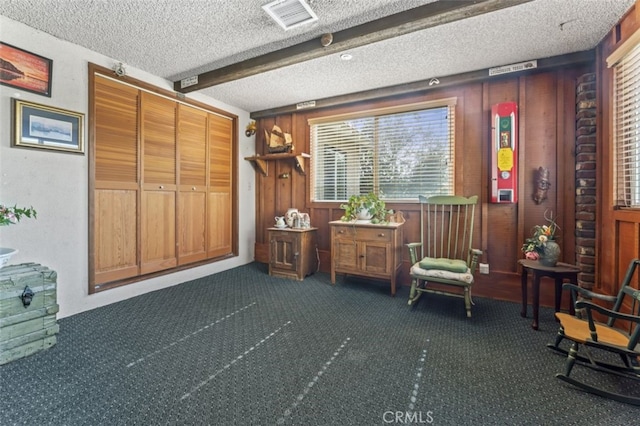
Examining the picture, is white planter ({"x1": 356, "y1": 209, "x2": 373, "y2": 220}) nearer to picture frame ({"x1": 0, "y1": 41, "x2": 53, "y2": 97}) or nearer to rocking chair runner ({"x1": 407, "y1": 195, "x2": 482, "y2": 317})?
rocking chair runner ({"x1": 407, "y1": 195, "x2": 482, "y2": 317})

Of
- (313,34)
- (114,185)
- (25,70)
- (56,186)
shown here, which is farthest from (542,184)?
(25,70)

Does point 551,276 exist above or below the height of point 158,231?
below

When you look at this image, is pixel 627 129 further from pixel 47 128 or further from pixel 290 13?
pixel 47 128

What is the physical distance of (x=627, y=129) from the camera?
89.4 inches

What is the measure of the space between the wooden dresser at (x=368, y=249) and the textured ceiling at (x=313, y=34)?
182 centimetres

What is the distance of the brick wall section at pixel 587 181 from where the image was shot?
266 centimetres

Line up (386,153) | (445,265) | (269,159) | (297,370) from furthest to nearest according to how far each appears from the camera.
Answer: (269,159), (386,153), (445,265), (297,370)

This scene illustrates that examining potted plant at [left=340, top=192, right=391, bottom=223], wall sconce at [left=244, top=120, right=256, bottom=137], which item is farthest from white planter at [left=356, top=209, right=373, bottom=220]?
wall sconce at [left=244, top=120, right=256, bottom=137]

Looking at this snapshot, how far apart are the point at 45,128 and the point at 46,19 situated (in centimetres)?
88

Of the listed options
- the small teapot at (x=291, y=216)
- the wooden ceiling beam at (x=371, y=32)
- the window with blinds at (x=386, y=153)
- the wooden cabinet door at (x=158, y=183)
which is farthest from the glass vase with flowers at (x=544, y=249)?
the wooden cabinet door at (x=158, y=183)

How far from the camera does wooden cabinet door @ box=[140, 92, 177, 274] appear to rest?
3.36 m

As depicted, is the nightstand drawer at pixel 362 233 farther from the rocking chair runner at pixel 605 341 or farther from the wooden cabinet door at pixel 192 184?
the wooden cabinet door at pixel 192 184

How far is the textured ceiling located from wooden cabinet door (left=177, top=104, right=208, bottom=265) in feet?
2.17

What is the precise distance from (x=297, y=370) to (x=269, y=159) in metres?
3.55
